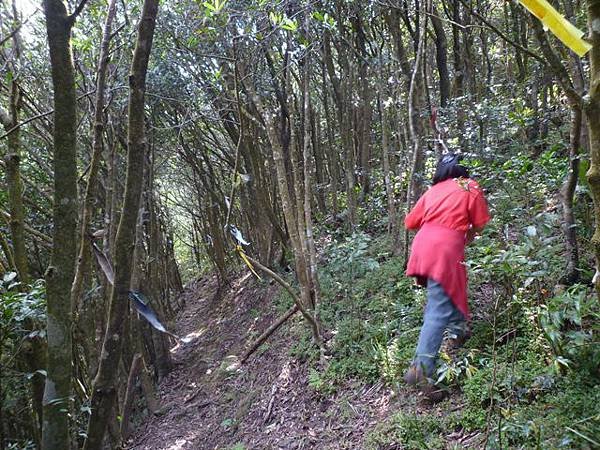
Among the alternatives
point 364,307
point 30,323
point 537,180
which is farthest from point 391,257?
point 30,323

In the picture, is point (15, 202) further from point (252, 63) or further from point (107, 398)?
point (252, 63)

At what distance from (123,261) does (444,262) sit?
2351mm

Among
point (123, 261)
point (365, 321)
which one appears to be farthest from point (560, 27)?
point (365, 321)

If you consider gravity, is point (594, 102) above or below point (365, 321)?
above

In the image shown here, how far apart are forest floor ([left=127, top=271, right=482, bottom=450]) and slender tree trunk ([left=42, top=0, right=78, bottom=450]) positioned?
2.19m

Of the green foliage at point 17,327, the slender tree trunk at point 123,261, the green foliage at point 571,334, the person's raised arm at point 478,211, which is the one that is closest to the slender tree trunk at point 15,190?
the green foliage at point 17,327

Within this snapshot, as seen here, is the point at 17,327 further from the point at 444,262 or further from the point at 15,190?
the point at 444,262

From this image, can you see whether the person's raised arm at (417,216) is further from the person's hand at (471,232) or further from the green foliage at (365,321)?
the green foliage at (365,321)

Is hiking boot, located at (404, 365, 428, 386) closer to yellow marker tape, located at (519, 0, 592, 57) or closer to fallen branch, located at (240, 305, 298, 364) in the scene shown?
yellow marker tape, located at (519, 0, 592, 57)

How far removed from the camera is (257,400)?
5.09m

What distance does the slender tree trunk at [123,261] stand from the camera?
1536mm

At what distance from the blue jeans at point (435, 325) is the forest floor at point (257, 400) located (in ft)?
0.97

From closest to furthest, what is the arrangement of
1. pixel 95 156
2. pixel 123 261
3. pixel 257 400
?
pixel 123 261, pixel 95 156, pixel 257 400

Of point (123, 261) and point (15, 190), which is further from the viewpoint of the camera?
point (15, 190)
